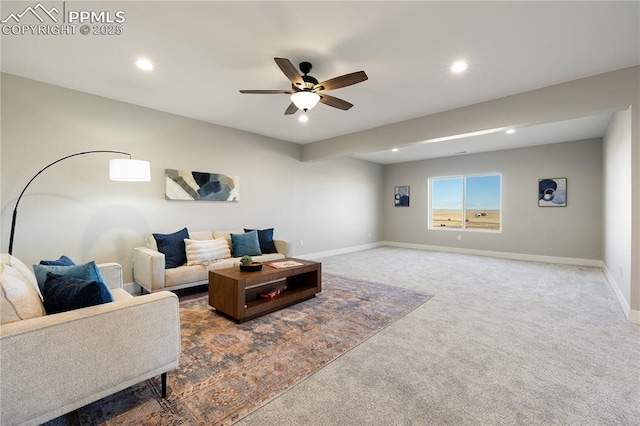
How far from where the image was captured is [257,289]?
3.45 m

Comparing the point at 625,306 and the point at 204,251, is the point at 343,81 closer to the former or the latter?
the point at 204,251

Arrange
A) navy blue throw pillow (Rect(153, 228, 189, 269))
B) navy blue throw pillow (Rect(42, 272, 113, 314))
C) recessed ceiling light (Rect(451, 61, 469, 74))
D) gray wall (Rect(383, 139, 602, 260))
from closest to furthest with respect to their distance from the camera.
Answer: navy blue throw pillow (Rect(42, 272, 113, 314)) → recessed ceiling light (Rect(451, 61, 469, 74)) → navy blue throw pillow (Rect(153, 228, 189, 269)) → gray wall (Rect(383, 139, 602, 260))

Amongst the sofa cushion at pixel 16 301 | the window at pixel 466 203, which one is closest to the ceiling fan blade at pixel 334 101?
the sofa cushion at pixel 16 301

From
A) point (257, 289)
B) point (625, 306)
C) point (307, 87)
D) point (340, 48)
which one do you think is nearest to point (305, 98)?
point (307, 87)

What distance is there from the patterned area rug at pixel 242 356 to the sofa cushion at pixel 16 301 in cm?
69

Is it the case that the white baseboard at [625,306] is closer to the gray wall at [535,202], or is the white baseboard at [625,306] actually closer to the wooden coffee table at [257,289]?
the gray wall at [535,202]

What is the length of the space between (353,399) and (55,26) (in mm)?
3711

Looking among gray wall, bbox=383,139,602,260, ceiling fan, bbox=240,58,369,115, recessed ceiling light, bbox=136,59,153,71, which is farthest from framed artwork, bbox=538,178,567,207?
recessed ceiling light, bbox=136,59,153,71

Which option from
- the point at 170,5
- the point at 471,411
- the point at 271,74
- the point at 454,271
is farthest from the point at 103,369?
the point at 454,271

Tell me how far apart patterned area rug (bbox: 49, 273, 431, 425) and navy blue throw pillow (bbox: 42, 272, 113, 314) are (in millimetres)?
665

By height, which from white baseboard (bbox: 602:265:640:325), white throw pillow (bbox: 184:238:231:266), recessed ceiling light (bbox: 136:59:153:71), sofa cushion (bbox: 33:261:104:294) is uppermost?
recessed ceiling light (bbox: 136:59:153:71)

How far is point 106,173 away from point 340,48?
11.2 feet

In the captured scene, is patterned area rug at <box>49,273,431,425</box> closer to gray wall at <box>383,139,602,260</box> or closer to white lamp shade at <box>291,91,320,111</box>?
white lamp shade at <box>291,91,320,111</box>

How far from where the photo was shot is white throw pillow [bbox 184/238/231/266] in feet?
12.5
